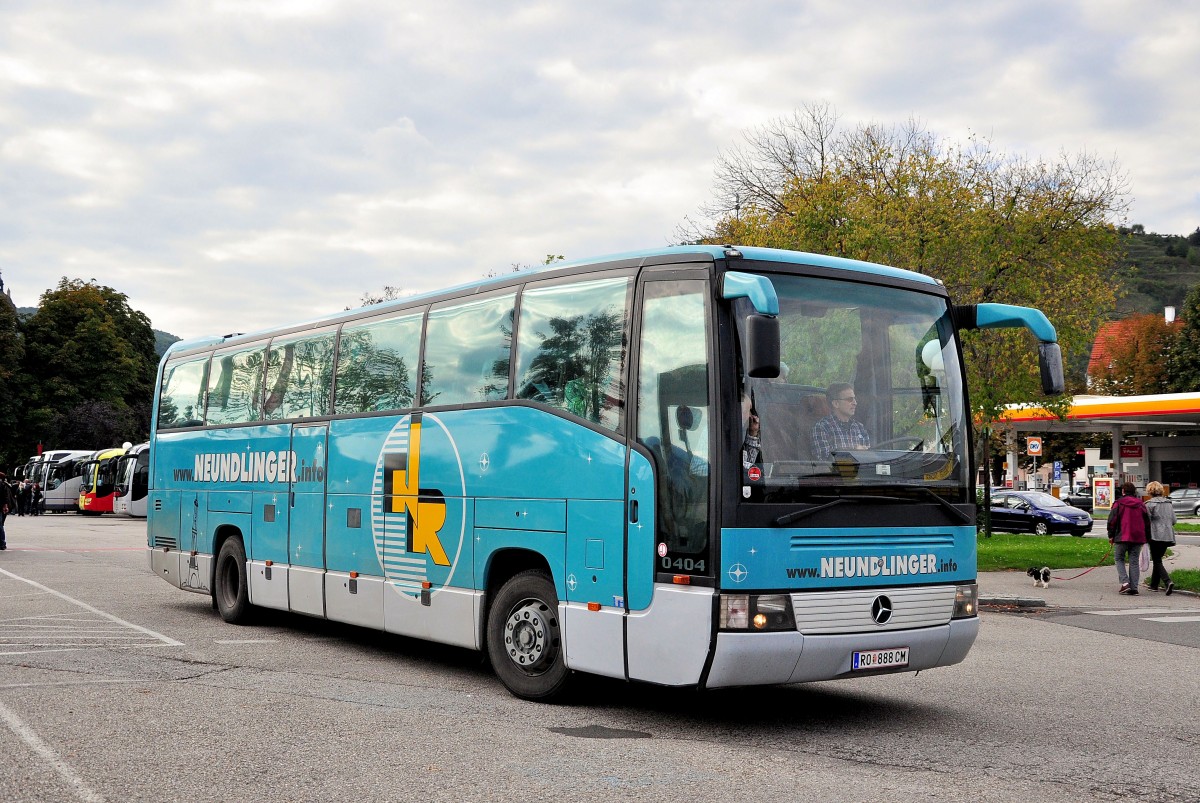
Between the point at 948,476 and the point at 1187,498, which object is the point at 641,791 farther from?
the point at 1187,498

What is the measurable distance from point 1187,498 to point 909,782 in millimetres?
59706

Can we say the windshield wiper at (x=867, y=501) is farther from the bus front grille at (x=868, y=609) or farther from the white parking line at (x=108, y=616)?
the white parking line at (x=108, y=616)

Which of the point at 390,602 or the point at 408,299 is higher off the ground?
the point at 408,299

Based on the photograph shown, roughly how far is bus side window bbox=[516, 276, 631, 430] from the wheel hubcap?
1480mm

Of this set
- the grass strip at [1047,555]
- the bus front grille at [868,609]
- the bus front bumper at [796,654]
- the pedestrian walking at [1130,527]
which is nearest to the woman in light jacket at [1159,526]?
the pedestrian walking at [1130,527]

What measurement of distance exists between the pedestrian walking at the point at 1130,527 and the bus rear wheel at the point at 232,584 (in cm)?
1265

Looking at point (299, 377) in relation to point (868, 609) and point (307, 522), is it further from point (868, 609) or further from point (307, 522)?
point (868, 609)

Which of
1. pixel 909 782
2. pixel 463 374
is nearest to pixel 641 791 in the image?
pixel 909 782

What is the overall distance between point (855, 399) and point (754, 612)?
1.64 metres

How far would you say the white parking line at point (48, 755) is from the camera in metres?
6.04

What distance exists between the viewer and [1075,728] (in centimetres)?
838

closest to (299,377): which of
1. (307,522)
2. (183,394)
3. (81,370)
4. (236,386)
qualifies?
(307,522)

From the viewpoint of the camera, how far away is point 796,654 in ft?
25.2

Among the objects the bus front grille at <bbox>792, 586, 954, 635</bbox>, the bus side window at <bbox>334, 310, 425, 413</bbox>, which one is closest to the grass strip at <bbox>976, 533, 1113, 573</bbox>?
the bus side window at <bbox>334, 310, 425, 413</bbox>
